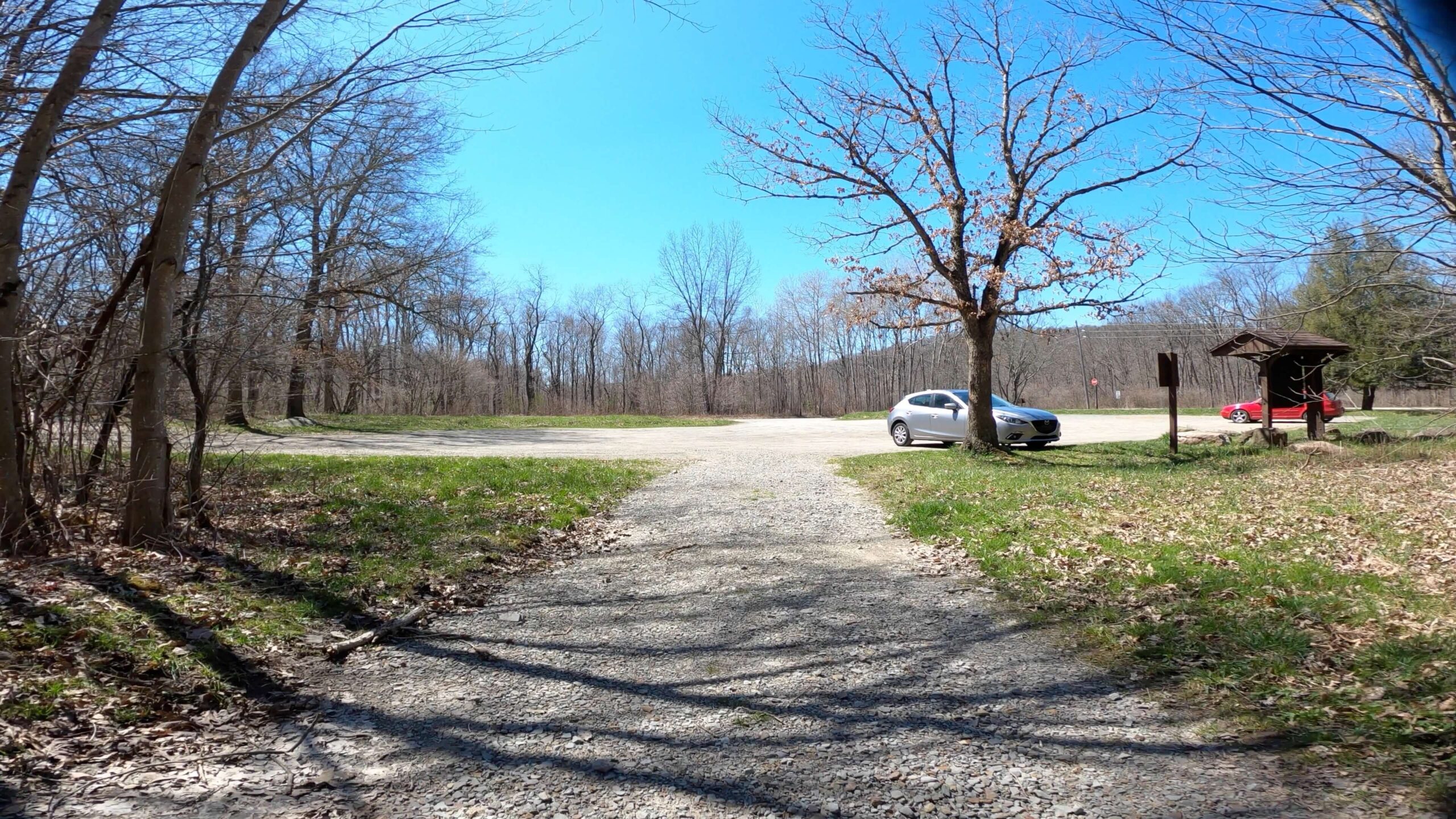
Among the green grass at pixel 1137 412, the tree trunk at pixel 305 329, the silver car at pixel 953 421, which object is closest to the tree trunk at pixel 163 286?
the tree trunk at pixel 305 329

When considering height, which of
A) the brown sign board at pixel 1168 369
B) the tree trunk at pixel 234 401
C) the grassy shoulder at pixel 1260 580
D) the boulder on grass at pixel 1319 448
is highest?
the brown sign board at pixel 1168 369

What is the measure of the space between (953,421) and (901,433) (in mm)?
1822

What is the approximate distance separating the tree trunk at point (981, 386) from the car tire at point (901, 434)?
10.1 feet

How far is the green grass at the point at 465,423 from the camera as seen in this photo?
25359mm

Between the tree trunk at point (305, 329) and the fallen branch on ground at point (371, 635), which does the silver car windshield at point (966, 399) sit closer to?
the tree trunk at point (305, 329)

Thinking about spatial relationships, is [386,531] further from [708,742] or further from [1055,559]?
[1055,559]

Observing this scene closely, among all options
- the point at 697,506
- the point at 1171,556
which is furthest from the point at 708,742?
the point at 697,506

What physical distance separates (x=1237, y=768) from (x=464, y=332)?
61.0 feet

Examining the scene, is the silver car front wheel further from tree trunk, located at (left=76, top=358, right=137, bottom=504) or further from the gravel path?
tree trunk, located at (left=76, top=358, right=137, bottom=504)

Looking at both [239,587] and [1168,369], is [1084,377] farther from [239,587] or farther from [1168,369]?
[239,587]

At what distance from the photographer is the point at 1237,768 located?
3.12m

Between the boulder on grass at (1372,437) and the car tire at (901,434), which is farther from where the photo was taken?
the car tire at (901,434)

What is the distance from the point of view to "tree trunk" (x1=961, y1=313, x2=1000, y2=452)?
51.3ft

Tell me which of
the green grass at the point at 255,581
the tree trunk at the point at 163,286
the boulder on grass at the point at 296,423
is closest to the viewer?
the green grass at the point at 255,581
